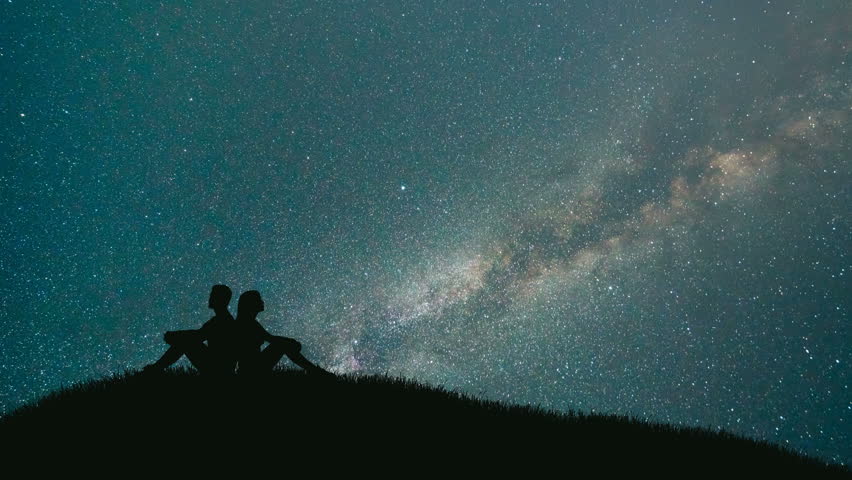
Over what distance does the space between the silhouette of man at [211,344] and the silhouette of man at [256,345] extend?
0.13 m

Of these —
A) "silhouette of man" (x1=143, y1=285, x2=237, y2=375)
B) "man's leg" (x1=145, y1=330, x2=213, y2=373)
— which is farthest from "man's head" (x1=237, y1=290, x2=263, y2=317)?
"man's leg" (x1=145, y1=330, x2=213, y2=373)

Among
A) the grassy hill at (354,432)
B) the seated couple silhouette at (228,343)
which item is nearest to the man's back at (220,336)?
the seated couple silhouette at (228,343)

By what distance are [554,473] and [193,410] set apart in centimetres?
430

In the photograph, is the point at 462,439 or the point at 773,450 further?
the point at 773,450

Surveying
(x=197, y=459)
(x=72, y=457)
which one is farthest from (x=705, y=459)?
(x=72, y=457)

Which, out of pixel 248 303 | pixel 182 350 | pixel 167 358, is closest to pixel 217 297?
pixel 248 303

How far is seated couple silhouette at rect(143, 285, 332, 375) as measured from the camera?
23.1ft

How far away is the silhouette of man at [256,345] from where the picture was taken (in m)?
7.15

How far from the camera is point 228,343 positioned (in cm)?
711

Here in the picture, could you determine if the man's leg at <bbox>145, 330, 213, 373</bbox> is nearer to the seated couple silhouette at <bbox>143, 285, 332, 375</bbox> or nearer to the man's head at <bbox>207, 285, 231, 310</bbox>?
the seated couple silhouette at <bbox>143, 285, 332, 375</bbox>

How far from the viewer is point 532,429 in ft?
21.9

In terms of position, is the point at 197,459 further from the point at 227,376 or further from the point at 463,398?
the point at 463,398

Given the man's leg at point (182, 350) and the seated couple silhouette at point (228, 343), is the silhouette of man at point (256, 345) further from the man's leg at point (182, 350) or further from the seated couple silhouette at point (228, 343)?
the man's leg at point (182, 350)

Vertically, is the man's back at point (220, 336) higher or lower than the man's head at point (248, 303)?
lower
